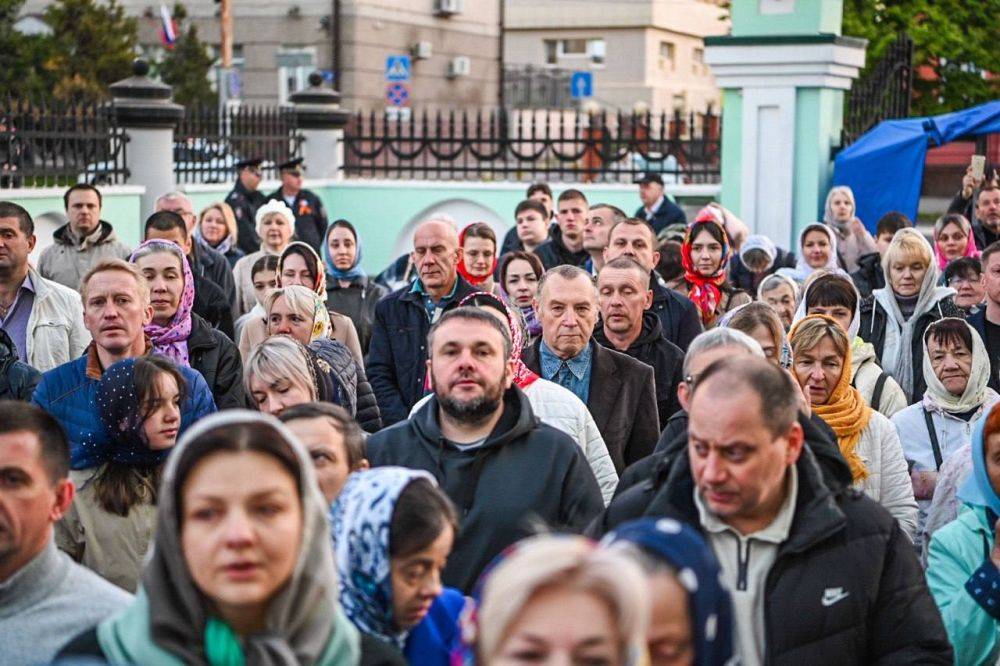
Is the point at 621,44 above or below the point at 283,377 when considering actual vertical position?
above

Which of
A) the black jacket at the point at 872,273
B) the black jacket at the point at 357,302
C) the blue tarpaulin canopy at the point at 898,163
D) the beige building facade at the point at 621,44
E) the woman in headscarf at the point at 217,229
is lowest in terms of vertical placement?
the black jacket at the point at 357,302

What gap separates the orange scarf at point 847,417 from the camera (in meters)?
6.42

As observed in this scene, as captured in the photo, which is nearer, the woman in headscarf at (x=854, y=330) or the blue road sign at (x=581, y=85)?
the woman in headscarf at (x=854, y=330)

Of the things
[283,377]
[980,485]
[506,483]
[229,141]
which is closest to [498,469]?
[506,483]

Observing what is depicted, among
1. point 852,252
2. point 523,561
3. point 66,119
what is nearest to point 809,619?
point 523,561

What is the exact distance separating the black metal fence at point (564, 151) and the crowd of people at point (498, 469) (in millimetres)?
9265

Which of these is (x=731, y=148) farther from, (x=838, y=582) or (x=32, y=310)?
(x=838, y=582)

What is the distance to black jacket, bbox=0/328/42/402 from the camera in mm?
6973

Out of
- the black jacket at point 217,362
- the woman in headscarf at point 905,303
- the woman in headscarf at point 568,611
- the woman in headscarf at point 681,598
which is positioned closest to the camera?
the woman in headscarf at point 568,611

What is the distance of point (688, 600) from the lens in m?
3.12

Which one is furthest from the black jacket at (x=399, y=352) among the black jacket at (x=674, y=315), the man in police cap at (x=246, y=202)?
the man in police cap at (x=246, y=202)

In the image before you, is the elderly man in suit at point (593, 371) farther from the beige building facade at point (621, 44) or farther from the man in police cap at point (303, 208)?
the beige building facade at point (621, 44)

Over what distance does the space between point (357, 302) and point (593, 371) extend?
160 inches

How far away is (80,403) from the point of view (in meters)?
6.09
